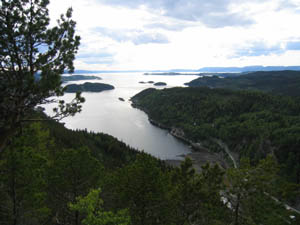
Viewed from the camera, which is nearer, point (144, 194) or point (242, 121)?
point (144, 194)

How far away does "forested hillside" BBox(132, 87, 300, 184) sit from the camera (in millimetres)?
69938

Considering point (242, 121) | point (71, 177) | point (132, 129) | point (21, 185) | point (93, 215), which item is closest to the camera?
point (93, 215)

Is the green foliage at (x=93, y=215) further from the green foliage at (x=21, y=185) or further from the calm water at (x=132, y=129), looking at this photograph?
the calm water at (x=132, y=129)

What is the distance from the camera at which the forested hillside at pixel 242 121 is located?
69.9m

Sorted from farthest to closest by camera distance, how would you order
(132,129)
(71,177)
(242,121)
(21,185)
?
(132,129) → (242,121) → (71,177) → (21,185)

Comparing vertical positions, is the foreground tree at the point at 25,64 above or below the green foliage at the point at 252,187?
above

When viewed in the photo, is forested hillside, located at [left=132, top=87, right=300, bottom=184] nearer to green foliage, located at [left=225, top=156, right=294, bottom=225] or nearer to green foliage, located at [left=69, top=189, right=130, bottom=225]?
green foliage, located at [left=225, top=156, right=294, bottom=225]

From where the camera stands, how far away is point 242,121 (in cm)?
10631

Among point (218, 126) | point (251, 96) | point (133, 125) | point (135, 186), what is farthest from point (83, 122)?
point (135, 186)

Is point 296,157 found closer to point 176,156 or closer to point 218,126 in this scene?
point 176,156

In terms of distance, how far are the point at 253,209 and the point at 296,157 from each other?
57.1 metres

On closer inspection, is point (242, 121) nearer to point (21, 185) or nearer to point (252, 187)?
point (252, 187)

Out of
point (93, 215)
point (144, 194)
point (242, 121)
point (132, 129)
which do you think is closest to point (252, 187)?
point (144, 194)

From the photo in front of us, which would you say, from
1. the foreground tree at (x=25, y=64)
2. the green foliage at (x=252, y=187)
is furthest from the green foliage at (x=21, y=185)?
the green foliage at (x=252, y=187)
